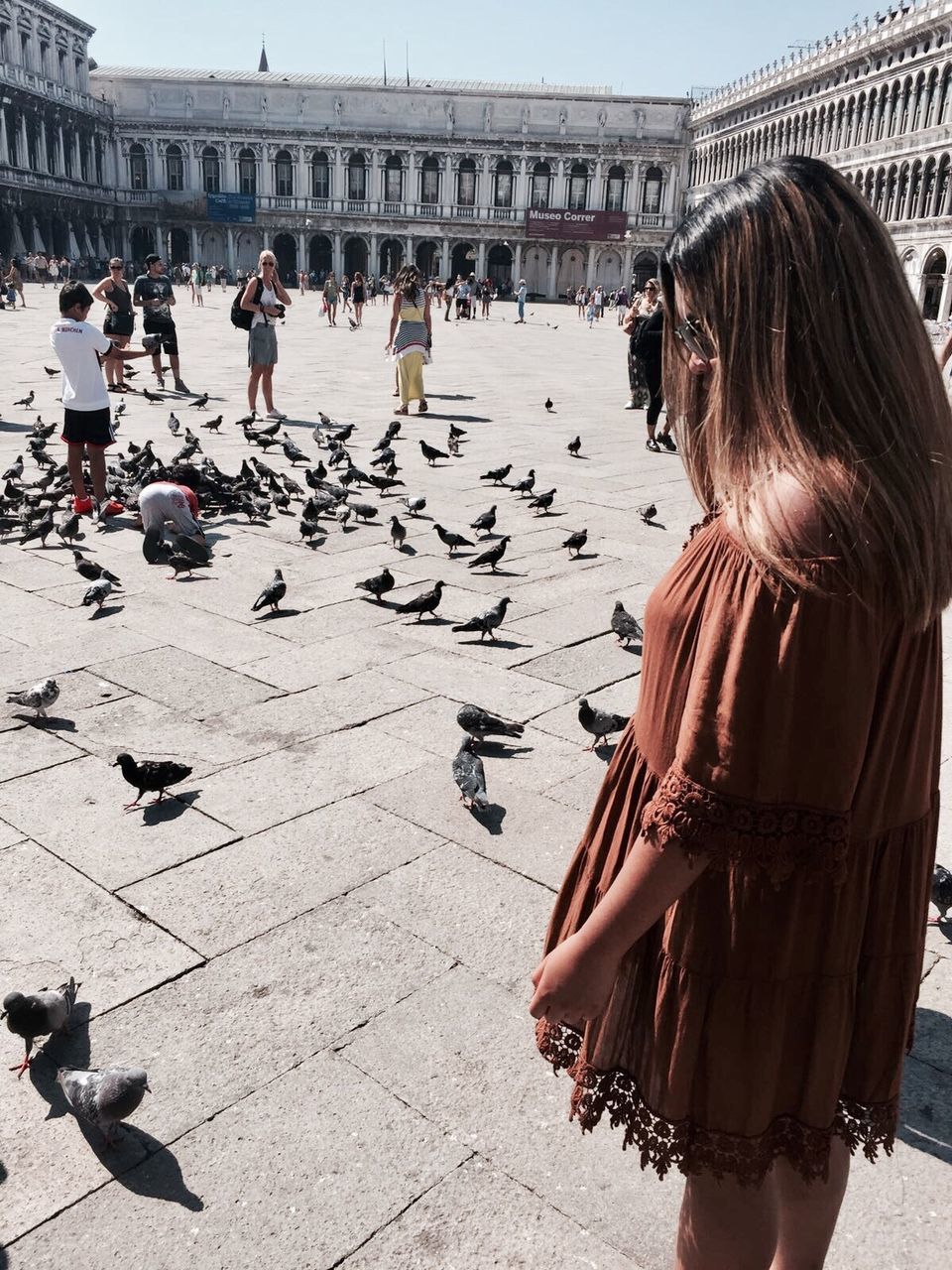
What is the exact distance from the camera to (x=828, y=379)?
3.93 feet

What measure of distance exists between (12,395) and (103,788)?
1100 centimetres

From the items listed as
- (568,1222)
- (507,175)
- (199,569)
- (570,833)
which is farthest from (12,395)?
(507,175)

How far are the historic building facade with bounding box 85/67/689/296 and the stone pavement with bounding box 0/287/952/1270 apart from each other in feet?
214

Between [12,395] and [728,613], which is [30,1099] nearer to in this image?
[728,613]

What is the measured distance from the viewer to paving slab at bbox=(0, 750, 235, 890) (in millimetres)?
3201

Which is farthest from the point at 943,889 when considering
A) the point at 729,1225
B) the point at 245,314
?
the point at 245,314

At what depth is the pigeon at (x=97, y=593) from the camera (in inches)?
217

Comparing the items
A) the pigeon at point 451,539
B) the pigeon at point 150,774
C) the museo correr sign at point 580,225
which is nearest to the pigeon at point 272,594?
the pigeon at point 451,539

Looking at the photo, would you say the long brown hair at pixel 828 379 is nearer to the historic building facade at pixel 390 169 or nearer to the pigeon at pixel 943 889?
the pigeon at pixel 943 889

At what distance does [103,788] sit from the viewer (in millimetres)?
3660

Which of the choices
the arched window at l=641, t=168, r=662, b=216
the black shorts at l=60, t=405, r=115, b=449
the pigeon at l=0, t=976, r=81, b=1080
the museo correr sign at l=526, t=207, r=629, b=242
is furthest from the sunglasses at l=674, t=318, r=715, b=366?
the arched window at l=641, t=168, r=662, b=216

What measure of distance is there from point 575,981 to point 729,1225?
451 millimetres

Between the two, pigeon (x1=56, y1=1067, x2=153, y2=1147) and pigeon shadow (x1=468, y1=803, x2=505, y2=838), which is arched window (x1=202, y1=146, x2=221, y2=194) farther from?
pigeon (x1=56, y1=1067, x2=153, y2=1147)

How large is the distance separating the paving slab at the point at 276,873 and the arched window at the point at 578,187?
69.4m
